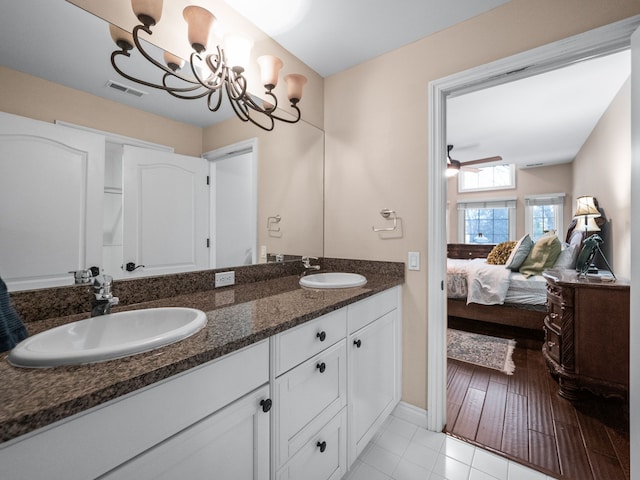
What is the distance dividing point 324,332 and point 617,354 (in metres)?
1.99

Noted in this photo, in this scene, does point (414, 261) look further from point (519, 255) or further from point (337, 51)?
point (519, 255)

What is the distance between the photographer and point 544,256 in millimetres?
3170

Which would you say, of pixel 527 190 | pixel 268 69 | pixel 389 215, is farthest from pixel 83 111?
pixel 527 190

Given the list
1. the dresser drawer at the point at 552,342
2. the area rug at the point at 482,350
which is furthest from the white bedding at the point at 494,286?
the dresser drawer at the point at 552,342

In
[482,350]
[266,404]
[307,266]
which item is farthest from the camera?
[482,350]

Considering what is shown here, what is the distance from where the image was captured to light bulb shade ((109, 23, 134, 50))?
1.13m

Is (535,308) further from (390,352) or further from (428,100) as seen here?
(428,100)

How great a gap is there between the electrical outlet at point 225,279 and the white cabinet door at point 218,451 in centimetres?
76

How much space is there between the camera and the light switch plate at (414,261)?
Answer: 1778 mm

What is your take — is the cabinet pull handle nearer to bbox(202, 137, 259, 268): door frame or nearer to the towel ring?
bbox(202, 137, 259, 268): door frame

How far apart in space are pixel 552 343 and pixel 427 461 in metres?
1.42

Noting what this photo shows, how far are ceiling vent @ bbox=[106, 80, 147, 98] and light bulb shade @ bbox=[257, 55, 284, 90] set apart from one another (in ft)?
2.07

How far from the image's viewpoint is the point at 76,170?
3.43ft

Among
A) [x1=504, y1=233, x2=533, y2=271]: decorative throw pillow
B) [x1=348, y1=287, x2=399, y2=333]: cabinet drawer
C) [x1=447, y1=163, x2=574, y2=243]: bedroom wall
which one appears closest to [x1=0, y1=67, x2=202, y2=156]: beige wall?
[x1=348, y1=287, x2=399, y2=333]: cabinet drawer
